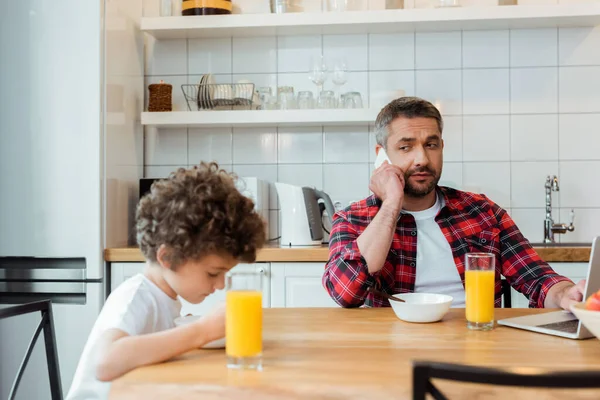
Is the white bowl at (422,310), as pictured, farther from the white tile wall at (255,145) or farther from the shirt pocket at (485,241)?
the white tile wall at (255,145)

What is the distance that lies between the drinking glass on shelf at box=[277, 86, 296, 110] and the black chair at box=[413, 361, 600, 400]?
243 cm

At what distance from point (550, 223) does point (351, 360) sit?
2.22m

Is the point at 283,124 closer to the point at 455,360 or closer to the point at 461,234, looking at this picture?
the point at 461,234

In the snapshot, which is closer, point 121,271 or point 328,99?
point 121,271

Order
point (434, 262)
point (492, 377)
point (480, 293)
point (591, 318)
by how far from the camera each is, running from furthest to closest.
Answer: point (434, 262) → point (480, 293) → point (591, 318) → point (492, 377)

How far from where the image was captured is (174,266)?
1.22m

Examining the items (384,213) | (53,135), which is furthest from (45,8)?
(384,213)

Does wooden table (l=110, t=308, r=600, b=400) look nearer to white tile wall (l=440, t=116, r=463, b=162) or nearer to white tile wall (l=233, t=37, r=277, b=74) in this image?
white tile wall (l=440, t=116, r=463, b=162)

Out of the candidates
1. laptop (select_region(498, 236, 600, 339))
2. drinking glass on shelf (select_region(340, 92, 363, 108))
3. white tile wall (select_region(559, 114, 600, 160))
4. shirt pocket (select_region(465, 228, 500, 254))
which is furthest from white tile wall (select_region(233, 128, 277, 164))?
laptop (select_region(498, 236, 600, 339))

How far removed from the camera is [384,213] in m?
1.82

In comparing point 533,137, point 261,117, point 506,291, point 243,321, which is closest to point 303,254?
point 261,117

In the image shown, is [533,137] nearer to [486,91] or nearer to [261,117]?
[486,91]

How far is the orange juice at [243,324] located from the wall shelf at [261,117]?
200cm

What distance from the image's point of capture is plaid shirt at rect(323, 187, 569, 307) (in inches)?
73.0
